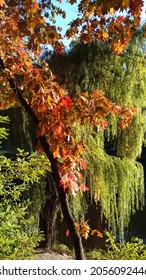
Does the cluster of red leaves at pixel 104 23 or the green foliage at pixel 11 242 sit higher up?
the cluster of red leaves at pixel 104 23

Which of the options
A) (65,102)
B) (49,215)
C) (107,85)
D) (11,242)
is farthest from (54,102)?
(49,215)

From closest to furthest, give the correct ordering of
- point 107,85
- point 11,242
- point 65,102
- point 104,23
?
point 65,102 → point 11,242 → point 104,23 → point 107,85

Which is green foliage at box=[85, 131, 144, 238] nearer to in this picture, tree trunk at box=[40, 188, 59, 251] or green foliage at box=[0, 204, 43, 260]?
tree trunk at box=[40, 188, 59, 251]

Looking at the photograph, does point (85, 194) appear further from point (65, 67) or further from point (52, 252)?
point (65, 67)

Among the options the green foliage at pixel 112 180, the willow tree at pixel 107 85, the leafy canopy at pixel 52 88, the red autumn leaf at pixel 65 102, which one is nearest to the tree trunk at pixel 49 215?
the willow tree at pixel 107 85

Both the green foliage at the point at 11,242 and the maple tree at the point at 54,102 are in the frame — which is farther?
the green foliage at the point at 11,242

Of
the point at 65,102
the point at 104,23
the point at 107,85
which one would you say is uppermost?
the point at 107,85

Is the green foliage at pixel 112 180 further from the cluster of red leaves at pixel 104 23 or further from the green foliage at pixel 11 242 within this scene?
the green foliage at pixel 11 242

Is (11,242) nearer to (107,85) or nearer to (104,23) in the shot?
(104,23)

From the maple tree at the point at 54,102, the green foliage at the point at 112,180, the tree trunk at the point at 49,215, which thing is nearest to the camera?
the maple tree at the point at 54,102

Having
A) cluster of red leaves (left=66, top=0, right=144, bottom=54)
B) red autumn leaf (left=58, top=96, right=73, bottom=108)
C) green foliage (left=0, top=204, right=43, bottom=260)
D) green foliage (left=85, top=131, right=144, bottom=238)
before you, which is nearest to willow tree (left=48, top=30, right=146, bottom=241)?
green foliage (left=85, top=131, right=144, bottom=238)

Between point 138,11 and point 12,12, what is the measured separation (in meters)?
0.77

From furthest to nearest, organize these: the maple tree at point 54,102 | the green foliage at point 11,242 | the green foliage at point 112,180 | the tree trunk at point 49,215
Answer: the tree trunk at point 49,215
the green foliage at point 112,180
the green foliage at point 11,242
the maple tree at point 54,102

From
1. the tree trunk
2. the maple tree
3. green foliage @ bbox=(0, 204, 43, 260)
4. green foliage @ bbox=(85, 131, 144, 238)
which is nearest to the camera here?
the maple tree
